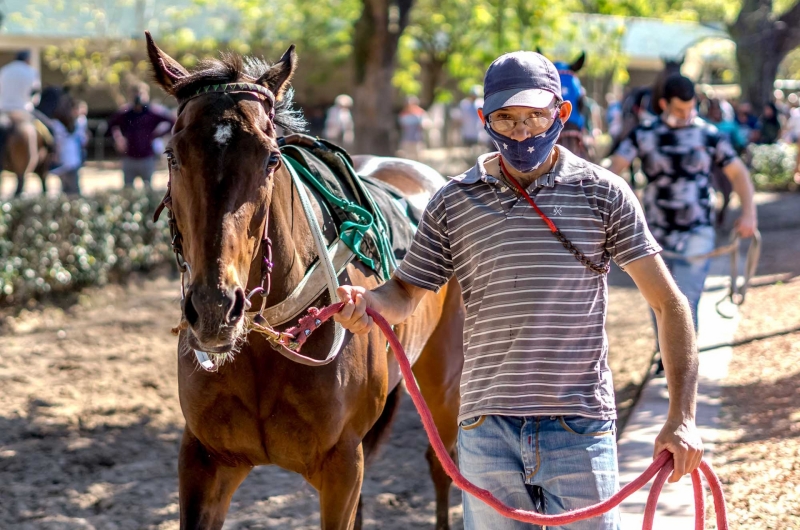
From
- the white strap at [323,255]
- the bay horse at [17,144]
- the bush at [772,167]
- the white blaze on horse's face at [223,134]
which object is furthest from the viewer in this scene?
the bush at [772,167]

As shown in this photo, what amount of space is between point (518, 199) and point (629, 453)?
316cm

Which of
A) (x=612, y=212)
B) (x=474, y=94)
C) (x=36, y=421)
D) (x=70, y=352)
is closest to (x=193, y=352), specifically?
(x=612, y=212)

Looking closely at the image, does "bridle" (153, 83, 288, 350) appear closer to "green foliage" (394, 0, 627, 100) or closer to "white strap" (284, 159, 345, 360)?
"white strap" (284, 159, 345, 360)

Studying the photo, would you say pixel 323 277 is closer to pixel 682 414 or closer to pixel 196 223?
pixel 196 223

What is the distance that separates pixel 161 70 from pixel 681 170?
4326mm

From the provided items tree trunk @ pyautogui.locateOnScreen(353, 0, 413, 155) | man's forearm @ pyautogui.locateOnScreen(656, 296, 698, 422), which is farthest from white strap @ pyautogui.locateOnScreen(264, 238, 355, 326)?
tree trunk @ pyautogui.locateOnScreen(353, 0, 413, 155)

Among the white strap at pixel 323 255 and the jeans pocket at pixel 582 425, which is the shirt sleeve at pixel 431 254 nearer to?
the white strap at pixel 323 255

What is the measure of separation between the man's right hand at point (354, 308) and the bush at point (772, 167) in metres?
19.0

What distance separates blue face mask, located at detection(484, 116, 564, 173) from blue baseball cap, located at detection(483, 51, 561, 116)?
0.08m

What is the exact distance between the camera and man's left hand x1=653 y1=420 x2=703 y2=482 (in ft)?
8.13

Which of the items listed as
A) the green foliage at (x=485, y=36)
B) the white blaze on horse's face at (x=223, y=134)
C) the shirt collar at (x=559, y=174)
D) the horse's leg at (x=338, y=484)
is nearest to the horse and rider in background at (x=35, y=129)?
the green foliage at (x=485, y=36)

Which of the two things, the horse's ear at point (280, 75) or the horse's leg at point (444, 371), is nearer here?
the horse's ear at point (280, 75)

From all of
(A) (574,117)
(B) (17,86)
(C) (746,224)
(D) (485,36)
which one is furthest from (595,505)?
(D) (485,36)

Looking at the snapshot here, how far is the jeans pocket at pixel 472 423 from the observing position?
279 cm
